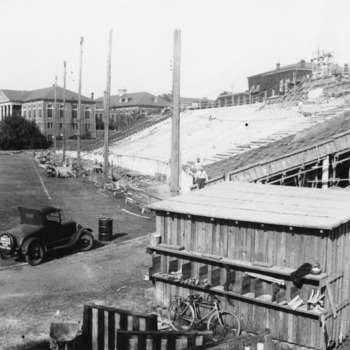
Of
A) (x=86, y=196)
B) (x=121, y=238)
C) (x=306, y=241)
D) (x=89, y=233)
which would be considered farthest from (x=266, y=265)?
(x=86, y=196)

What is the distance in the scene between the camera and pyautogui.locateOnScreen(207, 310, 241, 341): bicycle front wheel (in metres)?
11.1

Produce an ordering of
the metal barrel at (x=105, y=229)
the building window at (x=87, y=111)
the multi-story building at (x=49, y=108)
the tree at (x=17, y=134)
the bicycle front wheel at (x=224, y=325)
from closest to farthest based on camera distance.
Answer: the bicycle front wheel at (x=224, y=325)
the metal barrel at (x=105, y=229)
the tree at (x=17, y=134)
the multi-story building at (x=49, y=108)
the building window at (x=87, y=111)

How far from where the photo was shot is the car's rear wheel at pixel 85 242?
19.3 metres

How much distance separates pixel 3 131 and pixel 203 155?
240 ft

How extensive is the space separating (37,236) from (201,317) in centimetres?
807

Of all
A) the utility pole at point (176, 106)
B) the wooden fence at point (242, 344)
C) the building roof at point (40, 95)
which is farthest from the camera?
the building roof at point (40, 95)

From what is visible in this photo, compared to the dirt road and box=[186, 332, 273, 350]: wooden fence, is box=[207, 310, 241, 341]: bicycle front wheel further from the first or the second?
the dirt road

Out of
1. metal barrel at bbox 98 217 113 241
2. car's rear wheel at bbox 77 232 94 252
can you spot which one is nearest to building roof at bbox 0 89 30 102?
metal barrel at bbox 98 217 113 241

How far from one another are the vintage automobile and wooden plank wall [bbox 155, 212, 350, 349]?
22.3 ft

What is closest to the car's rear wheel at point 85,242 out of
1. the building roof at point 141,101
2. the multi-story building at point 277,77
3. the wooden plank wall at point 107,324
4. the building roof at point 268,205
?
the building roof at point 268,205

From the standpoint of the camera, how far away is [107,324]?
1044 cm

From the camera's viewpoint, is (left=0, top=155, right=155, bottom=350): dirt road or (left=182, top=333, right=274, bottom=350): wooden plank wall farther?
(left=0, top=155, right=155, bottom=350): dirt road

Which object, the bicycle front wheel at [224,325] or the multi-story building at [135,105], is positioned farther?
the multi-story building at [135,105]

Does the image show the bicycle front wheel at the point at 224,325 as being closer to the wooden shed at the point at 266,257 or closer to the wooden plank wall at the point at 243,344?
the wooden shed at the point at 266,257
